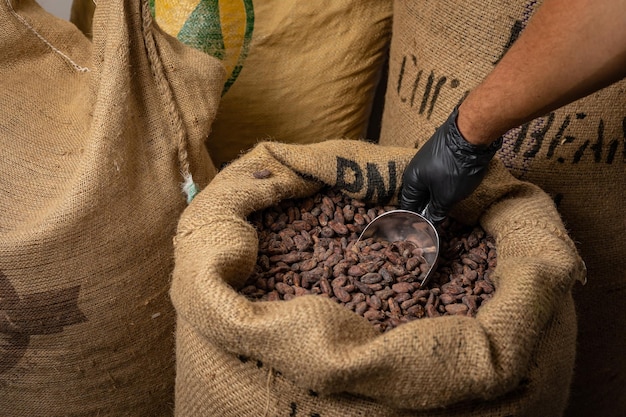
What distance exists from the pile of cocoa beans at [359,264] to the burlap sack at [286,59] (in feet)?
1.45

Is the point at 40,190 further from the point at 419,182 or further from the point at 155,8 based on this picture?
the point at 419,182

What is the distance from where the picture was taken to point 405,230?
3.90ft

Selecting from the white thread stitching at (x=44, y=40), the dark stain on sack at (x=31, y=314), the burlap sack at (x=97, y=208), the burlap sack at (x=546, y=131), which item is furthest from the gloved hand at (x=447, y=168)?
the white thread stitching at (x=44, y=40)

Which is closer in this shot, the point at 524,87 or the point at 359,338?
the point at 359,338

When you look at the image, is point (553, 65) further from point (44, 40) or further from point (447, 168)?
point (44, 40)

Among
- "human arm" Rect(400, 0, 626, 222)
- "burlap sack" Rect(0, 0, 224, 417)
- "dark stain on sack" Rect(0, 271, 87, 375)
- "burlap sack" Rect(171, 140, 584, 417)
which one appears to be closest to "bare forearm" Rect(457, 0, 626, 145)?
"human arm" Rect(400, 0, 626, 222)

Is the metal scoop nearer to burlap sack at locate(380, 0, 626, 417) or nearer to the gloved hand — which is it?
the gloved hand

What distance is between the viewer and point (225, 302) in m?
0.90

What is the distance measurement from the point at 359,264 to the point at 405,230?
134 mm

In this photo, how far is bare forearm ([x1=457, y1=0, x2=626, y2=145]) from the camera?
0.90m

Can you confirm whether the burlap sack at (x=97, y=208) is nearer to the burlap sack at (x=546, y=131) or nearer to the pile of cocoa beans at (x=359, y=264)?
the pile of cocoa beans at (x=359, y=264)

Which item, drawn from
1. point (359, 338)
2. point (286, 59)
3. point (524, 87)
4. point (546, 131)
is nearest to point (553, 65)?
point (524, 87)

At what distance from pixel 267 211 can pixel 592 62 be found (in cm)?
56

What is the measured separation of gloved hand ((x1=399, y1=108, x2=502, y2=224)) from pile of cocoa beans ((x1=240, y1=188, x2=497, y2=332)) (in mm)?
73
